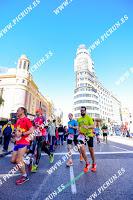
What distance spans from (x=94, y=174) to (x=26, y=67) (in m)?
58.1

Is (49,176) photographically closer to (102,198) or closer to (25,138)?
(25,138)

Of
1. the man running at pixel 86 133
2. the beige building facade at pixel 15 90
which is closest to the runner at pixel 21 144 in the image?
the man running at pixel 86 133

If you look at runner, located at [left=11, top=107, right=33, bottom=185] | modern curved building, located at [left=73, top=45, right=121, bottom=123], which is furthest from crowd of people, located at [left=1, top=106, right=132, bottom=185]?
modern curved building, located at [left=73, top=45, right=121, bottom=123]

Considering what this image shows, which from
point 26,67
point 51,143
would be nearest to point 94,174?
point 51,143

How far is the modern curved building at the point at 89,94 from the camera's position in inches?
2842

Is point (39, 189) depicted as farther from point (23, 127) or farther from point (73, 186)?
point (23, 127)

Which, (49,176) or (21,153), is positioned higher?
(21,153)

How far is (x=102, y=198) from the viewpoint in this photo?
3092 millimetres

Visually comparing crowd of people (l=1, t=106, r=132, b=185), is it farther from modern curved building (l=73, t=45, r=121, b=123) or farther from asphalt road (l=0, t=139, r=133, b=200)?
modern curved building (l=73, t=45, r=121, b=123)

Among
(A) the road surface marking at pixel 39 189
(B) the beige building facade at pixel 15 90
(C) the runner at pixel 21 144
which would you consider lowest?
(A) the road surface marking at pixel 39 189

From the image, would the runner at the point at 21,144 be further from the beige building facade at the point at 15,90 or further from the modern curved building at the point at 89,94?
the modern curved building at the point at 89,94

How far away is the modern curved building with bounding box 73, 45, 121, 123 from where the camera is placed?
2842 inches

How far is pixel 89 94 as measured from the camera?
242 ft

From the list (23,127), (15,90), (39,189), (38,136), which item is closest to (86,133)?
(38,136)
